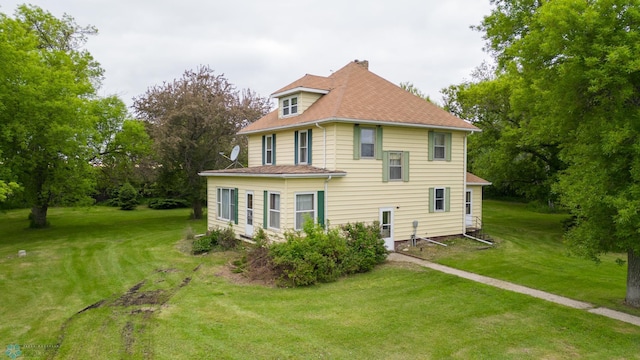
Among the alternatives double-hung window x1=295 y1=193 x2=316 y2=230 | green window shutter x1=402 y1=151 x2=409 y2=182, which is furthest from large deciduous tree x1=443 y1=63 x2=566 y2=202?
double-hung window x1=295 y1=193 x2=316 y2=230

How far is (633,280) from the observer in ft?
33.4

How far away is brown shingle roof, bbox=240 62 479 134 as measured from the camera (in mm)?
16422

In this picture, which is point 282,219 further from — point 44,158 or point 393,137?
point 44,158

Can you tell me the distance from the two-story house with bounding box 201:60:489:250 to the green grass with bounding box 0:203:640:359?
3.14 meters

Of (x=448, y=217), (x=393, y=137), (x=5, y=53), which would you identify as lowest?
(x=448, y=217)

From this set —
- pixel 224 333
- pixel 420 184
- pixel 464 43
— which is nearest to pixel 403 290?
pixel 224 333

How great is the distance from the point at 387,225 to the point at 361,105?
16.6 feet

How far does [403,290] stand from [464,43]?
28678 mm

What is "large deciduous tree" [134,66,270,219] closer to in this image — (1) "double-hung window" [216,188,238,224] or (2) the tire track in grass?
(1) "double-hung window" [216,188,238,224]

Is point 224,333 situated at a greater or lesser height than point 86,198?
lesser

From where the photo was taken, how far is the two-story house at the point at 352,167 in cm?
1566

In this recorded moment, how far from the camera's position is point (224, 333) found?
847 cm

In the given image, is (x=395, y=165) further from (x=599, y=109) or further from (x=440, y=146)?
(x=599, y=109)

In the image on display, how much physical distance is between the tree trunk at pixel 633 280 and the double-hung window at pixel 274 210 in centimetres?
1059
